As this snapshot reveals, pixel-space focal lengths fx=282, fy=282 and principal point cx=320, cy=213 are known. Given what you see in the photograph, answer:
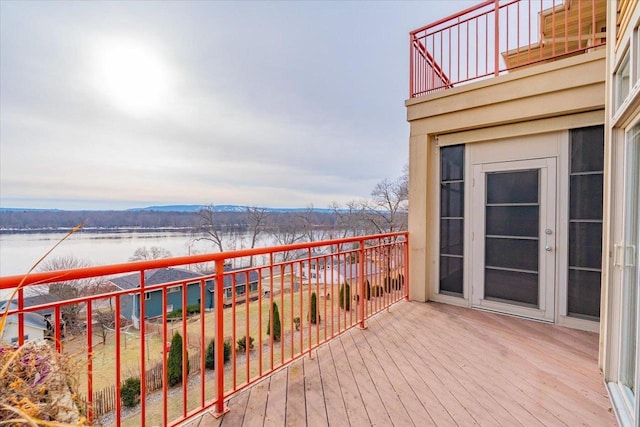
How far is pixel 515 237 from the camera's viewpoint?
3580 millimetres

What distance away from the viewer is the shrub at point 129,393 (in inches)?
195

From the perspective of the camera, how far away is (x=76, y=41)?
5.72m

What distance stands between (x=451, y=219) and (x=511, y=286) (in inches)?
43.9

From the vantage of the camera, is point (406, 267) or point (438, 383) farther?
point (406, 267)

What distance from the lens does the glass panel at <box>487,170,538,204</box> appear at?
3.46 metres

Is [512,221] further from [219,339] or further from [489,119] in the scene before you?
[219,339]

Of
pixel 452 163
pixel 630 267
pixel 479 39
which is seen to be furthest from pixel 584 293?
pixel 479 39

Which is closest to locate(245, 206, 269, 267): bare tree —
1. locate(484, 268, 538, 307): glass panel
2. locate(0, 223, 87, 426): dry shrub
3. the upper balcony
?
the upper balcony

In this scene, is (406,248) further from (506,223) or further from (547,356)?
(547,356)

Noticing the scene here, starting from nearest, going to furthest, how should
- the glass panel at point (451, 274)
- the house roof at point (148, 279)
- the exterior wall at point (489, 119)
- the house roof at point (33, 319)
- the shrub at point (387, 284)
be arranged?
the house roof at point (33, 319)
the house roof at point (148, 279)
the exterior wall at point (489, 119)
the shrub at point (387, 284)
the glass panel at point (451, 274)

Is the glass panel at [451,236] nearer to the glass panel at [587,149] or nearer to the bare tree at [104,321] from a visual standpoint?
the glass panel at [587,149]

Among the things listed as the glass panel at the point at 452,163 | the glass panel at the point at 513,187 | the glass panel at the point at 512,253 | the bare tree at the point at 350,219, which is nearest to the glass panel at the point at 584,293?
the glass panel at the point at 512,253

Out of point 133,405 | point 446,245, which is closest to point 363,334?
point 446,245

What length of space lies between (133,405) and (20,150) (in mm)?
11037
